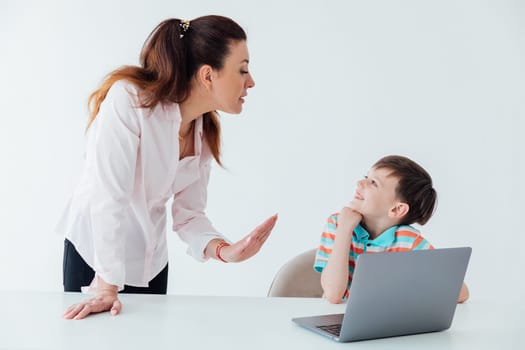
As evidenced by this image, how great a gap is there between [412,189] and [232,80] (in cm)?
61

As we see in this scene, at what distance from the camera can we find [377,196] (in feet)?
6.20

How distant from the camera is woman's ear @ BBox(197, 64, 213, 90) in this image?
1.94m

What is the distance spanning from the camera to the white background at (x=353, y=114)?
11.5 feet

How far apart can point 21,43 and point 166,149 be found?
2.16m

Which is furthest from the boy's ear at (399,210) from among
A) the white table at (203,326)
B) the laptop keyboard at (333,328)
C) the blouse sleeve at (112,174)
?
the blouse sleeve at (112,174)

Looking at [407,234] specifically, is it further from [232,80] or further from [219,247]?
[232,80]

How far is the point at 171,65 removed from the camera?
190 centimetres

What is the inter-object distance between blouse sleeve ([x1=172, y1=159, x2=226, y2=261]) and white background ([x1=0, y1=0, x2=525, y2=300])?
1429 millimetres

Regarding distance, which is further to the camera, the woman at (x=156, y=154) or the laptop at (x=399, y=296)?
the woman at (x=156, y=154)

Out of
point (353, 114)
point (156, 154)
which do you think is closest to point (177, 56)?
point (156, 154)

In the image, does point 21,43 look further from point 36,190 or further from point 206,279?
point 206,279

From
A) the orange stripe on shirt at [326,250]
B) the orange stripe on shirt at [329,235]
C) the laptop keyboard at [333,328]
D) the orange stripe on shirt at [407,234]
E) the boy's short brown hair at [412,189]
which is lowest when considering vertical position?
the laptop keyboard at [333,328]

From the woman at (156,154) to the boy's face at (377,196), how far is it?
12.1 inches

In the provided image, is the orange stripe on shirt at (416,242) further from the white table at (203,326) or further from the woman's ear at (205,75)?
the woman's ear at (205,75)
